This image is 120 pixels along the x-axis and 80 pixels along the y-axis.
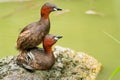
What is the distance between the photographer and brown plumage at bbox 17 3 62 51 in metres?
2.84

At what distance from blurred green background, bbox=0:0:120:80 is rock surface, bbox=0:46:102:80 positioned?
0.52 feet

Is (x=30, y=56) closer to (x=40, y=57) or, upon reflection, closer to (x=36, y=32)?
(x=40, y=57)

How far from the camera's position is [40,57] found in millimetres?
2898

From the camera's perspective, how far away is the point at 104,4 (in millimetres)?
5512

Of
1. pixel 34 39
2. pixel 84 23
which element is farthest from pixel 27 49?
pixel 84 23

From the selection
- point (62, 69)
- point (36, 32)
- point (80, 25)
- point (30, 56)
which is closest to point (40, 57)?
point (30, 56)

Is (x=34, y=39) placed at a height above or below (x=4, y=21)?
above

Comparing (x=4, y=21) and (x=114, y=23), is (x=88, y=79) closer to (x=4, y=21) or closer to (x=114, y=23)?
(x=114, y=23)

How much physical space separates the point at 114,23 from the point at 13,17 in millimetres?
1387

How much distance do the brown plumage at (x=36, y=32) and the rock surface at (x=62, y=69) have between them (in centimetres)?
19

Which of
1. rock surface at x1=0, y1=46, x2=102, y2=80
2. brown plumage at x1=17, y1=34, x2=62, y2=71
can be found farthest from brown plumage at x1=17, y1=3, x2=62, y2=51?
rock surface at x1=0, y1=46, x2=102, y2=80

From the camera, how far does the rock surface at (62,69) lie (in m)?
2.85

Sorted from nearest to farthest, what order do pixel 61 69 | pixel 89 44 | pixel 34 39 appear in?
pixel 34 39 < pixel 61 69 < pixel 89 44

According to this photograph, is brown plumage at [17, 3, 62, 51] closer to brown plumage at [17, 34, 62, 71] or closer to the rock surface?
brown plumage at [17, 34, 62, 71]
